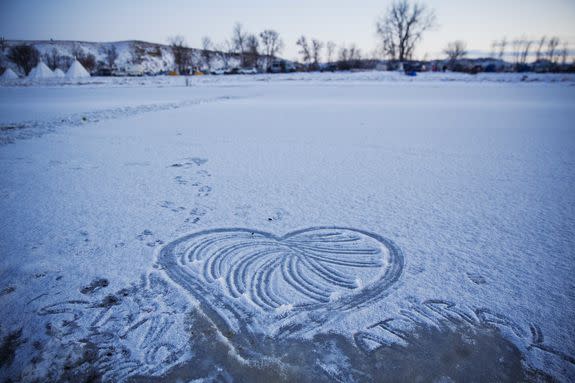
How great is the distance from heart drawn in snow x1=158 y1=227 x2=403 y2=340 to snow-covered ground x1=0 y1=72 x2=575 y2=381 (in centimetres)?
1

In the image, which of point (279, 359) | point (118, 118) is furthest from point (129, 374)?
point (118, 118)

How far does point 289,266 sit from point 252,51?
66380 millimetres

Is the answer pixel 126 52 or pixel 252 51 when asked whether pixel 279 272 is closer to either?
pixel 252 51

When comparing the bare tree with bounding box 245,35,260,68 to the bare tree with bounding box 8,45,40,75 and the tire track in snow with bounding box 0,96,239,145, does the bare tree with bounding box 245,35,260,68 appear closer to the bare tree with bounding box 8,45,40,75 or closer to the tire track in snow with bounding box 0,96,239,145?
the bare tree with bounding box 8,45,40,75

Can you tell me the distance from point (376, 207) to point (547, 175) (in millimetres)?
2455

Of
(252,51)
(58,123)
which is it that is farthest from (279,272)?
(252,51)

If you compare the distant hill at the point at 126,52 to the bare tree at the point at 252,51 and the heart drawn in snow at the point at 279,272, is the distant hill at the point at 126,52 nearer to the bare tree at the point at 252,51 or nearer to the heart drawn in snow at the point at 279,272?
the bare tree at the point at 252,51

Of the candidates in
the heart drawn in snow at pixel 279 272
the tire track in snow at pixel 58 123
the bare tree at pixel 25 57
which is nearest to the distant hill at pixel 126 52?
the bare tree at pixel 25 57

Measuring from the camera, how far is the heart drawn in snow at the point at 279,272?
5.61 feet

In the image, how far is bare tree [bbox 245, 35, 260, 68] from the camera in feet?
199

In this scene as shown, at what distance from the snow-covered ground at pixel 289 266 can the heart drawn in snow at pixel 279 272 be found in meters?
0.01

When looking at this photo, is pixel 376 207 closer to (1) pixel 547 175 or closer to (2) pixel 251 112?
(1) pixel 547 175

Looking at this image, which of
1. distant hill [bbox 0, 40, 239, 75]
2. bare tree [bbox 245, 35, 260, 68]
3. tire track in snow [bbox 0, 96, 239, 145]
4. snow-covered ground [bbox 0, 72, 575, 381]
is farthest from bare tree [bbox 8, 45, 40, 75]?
snow-covered ground [bbox 0, 72, 575, 381]

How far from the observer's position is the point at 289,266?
2.10 m
